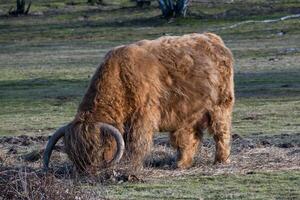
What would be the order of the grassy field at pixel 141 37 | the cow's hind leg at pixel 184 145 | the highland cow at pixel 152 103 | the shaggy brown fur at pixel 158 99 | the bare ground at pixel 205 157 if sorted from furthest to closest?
the cow's hind leg at pixel 184 145 → the bare ground at pixel 205 157 → the shaggy brown fur at pixel 158 99 → the highland cow at pixel 152 103 → the grassy field at pixel 141 37

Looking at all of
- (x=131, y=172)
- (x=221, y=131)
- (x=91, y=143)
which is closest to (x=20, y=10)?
(x=221, y=131)

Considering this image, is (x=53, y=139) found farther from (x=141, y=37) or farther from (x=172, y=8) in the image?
(x=172, y=8)

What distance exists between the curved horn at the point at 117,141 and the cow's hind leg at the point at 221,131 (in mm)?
2343

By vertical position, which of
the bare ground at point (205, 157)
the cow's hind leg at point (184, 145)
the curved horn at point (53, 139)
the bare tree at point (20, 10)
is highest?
the curved horn at point (53, 139)

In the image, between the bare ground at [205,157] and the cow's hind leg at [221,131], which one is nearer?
the bare ground at [205,157]

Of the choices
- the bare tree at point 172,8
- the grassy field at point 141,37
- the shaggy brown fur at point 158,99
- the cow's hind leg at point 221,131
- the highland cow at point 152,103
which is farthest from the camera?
the bare tree at point 172,8

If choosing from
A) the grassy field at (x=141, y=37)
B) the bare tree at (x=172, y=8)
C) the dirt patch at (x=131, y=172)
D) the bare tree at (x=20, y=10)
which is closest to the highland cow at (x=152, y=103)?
the dirt patch at (x=131, y=172)

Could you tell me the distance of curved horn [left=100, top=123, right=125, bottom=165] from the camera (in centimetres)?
1246

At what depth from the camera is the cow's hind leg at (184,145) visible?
46.9ft

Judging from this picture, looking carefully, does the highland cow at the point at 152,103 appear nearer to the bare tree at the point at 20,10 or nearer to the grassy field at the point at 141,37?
the grassy field at the point at 141,37

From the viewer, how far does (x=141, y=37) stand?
159 ft

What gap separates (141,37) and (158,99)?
115 feet

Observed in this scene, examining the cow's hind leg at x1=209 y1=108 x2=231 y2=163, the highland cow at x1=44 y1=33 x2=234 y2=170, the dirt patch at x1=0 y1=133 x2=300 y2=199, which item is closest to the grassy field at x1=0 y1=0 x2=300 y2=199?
the dirt patch at x1=0 y1=133 x2=300 y2=199

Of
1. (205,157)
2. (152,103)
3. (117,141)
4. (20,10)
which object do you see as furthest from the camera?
(20,10)
